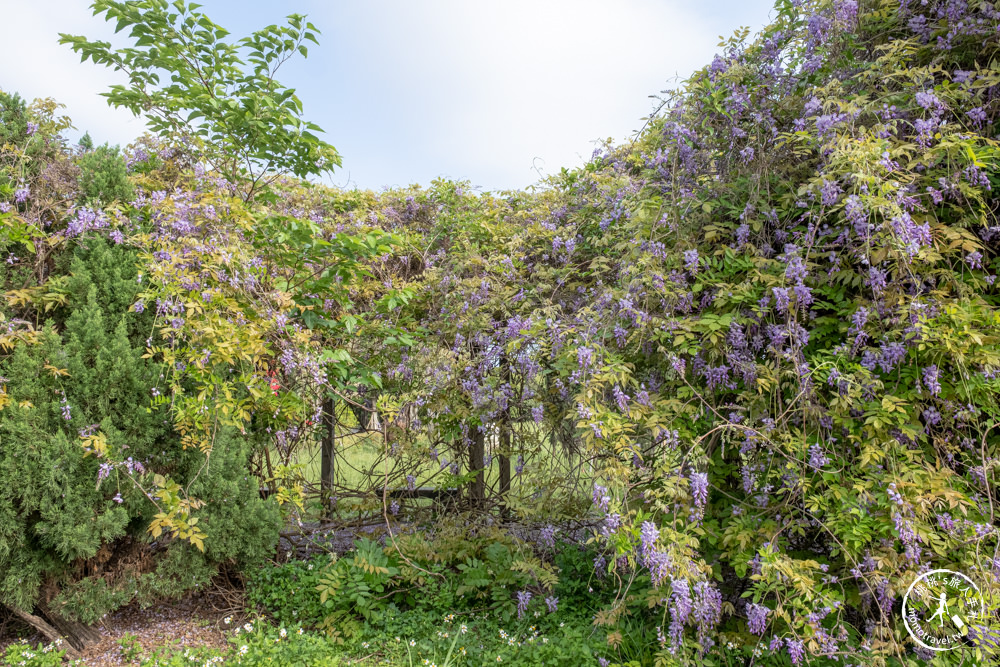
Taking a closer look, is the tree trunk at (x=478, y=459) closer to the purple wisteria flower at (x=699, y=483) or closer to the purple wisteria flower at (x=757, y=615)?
the purple wisteria flower at (x=699, y=483)

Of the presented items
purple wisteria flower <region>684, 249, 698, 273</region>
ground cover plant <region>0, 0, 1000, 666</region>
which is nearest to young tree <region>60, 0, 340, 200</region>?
ground cover plant <region>0, 0, 1000, 666</region>

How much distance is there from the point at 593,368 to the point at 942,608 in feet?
5.27

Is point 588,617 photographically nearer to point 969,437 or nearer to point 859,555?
point 859,555

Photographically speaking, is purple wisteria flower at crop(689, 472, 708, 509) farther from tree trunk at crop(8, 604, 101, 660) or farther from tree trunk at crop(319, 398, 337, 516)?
tree trunk at crop(8, 604, 101, 660)

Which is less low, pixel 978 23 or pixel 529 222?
pixel 978 23

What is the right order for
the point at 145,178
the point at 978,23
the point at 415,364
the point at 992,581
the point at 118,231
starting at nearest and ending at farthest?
the point at 992,581, the point at 978,23, the point at 118,231, the point at 145,178, the point at 415,364

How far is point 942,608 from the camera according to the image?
2.34 m

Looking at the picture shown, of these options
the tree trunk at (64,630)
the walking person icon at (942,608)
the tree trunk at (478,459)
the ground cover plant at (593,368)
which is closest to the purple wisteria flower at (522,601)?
the ground cover plant at (593,368)

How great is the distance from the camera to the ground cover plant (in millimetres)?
2508

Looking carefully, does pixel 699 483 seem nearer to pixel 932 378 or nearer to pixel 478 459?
pixel 932 378

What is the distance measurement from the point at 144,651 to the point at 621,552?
2947 millimetres

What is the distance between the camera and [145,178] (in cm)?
387

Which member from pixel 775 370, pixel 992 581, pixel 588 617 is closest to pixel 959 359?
pixel 775 370

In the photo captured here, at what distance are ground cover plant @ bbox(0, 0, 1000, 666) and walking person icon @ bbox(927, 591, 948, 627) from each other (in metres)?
0.12
